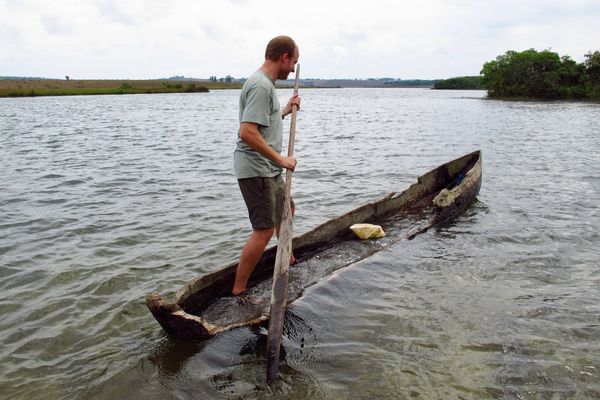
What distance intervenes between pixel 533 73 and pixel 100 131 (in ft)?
220

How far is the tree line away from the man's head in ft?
238

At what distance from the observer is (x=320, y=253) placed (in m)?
7.03

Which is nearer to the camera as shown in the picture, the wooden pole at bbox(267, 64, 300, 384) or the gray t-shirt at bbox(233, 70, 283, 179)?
the wooden pole at bbox(267, 64, 300, 384)

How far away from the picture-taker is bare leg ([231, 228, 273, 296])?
519 cm

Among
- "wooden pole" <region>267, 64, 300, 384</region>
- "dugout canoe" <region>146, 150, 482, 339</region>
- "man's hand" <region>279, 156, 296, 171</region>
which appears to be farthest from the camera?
"man's hand" <region>279, 156, 296, 171</region>

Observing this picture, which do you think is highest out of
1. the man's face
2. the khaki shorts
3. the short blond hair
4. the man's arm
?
the short blond hair

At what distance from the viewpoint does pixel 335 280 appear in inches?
249

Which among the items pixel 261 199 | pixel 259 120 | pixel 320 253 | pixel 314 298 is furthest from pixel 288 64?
pixel 320 253

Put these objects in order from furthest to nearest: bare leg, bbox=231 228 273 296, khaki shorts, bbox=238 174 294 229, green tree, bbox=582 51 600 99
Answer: green tree, bbox=582 51 600 99, bare leg, bbox=231 228 273 296, khaki shorts, bbox=238 174 294 229

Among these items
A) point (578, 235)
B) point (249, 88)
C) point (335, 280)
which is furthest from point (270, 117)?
point (578, 235)

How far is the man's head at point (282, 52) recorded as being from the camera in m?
4.94

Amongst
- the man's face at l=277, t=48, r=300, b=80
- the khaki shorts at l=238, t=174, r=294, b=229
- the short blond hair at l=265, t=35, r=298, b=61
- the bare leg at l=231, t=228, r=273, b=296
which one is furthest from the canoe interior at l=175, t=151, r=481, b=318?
the short blond hair at l=265, t=35, r=298, b=61

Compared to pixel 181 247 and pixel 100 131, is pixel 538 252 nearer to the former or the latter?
pixel 181 247

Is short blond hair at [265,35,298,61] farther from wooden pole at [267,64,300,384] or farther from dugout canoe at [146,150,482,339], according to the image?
dugout canoe at [146,150,482,339]
